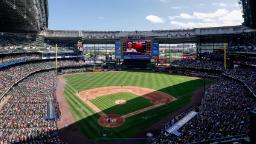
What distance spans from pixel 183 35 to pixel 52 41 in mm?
45006

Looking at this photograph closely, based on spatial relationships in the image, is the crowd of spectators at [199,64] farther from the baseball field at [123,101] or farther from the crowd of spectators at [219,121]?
the crowd of spectators at [219,121]

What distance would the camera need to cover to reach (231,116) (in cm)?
3173

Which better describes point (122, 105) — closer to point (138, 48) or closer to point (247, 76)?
point (247, 76)

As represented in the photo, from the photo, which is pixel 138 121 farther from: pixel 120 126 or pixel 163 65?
pixel 163 65

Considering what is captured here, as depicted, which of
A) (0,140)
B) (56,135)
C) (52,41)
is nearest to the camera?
(0,140)

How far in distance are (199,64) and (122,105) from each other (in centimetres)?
4494

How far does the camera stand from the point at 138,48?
8781cm

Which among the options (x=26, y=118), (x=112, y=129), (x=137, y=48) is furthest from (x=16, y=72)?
(x=137, y=48)

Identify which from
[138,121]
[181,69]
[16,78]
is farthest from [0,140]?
[181,69]

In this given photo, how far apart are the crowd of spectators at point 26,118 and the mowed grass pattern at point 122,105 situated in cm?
779

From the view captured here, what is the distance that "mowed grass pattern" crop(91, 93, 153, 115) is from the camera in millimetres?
45000

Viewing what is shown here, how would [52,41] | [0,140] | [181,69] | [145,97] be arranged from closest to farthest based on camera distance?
[0,140] < [145,97] < [181,69] < [52,41]

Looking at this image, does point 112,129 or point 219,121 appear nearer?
point 219,121

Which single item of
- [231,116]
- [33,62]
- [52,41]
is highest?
[52,41]
